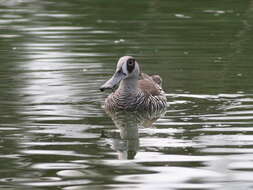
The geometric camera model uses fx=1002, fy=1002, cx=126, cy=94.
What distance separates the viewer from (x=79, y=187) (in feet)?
29.6

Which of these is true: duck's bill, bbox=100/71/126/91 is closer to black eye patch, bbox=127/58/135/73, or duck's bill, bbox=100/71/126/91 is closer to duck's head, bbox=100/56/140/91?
duck's head, bbox=100/56/140/91

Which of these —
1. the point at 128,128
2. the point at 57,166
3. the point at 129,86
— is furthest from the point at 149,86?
the point at 57,166

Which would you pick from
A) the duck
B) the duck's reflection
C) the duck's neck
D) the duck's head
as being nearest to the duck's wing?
the duck

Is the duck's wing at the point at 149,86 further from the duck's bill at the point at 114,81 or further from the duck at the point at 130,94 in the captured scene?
the duck's bill at the point at 114,81

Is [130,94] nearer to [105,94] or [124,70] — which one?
[124,70]

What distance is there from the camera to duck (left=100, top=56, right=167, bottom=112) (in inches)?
516

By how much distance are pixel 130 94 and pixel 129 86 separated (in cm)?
14

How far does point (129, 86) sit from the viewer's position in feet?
43.8

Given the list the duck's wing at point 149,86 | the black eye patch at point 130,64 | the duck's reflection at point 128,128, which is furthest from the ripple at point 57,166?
the duck's wing at point 149,86

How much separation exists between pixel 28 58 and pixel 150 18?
448 centimetres

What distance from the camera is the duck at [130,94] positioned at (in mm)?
13094

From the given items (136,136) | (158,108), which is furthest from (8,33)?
(136,136)

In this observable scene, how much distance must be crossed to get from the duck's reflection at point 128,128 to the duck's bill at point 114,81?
372 millimetres

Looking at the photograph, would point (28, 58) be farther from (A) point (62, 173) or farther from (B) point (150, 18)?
(A) point (62, 173)
